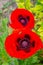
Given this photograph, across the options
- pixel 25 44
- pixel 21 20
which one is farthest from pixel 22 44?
pixel 21 20

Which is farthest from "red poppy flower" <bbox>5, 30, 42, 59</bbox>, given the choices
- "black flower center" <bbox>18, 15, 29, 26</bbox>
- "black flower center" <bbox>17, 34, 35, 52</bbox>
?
"black flower center" <bbox>18, 15, 29, 26</bbox>

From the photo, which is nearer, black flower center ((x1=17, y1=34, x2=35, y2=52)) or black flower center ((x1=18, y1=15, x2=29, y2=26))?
black flower center ((x1=17, y1=34, x2=35, y2=52))

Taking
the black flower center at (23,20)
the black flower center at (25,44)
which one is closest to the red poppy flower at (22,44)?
the black flower center at (25,44)

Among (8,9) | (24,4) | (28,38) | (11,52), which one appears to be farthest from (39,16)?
(8,9)

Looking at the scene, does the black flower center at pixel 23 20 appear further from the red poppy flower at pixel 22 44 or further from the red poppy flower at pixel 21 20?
the red poppy flower at pixel 22 44

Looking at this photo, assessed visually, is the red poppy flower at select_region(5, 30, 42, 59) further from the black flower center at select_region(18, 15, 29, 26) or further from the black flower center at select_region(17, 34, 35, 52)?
the black flower center at select_region(18, 15, 29, 26)

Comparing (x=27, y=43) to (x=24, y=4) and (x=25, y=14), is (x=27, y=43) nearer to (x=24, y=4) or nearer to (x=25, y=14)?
(x=25, y=14)

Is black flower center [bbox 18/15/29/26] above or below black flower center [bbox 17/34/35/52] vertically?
above
